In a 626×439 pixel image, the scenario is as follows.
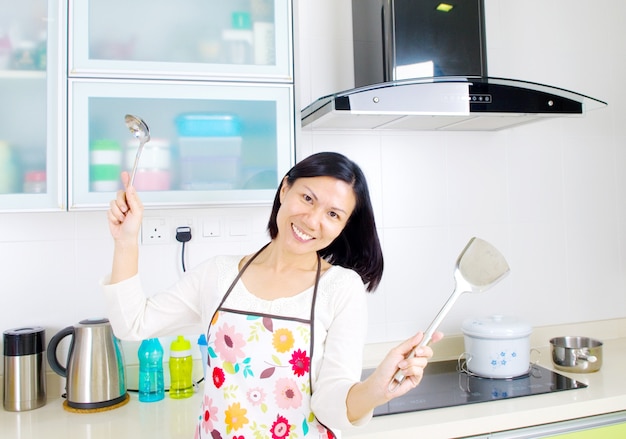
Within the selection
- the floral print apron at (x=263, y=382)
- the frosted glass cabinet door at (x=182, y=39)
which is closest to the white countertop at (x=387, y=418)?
the floral print apron at (x=263, y=382)

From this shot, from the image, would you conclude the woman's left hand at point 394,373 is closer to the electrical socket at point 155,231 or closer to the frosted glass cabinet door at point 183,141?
the frosted glass cabinet door at point 183,141

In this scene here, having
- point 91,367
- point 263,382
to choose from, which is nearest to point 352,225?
point 263,382

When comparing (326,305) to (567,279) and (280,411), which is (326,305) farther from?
(567,279)

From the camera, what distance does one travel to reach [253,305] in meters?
1.27

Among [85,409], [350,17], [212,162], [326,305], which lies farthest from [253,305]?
[350,17]

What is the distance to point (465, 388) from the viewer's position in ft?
6.00

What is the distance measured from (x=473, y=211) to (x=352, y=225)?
102cm

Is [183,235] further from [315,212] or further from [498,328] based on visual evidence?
[498,328]

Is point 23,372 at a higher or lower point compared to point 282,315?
lower

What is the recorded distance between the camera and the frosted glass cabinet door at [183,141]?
1.65 meters

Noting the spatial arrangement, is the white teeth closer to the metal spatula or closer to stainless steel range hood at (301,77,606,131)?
the metal spatula

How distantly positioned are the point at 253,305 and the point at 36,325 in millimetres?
963

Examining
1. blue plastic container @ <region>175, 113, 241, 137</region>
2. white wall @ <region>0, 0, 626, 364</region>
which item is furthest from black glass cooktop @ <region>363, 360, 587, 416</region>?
blue plastic container @ <region>175, 113, 241, 137</region>

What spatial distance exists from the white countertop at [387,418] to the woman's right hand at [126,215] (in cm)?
58
